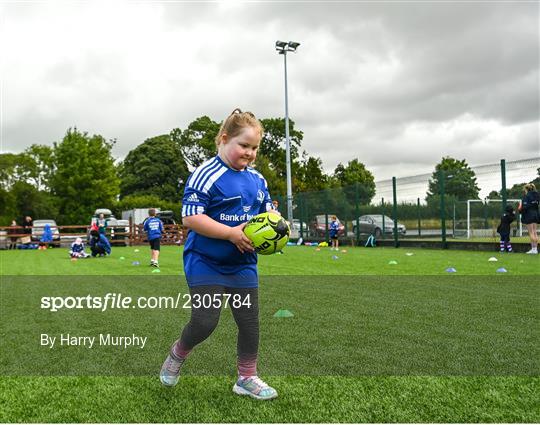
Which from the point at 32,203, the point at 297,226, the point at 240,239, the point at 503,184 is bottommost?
the point at 297,226

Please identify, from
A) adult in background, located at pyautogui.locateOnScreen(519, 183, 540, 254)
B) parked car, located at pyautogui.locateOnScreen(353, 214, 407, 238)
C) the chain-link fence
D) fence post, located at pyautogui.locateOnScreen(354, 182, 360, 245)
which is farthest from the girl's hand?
fence post, located at pyautogui.locateOnScreen(354, 182, 360, 245)

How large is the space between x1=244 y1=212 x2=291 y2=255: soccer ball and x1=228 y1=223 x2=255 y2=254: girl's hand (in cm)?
3

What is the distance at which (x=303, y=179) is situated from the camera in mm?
72938

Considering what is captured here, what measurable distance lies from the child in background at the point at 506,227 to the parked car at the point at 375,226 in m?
6.27

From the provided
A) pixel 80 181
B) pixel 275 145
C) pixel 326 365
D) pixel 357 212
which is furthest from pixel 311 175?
pixel 326 365

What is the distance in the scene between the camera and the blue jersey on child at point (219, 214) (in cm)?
389

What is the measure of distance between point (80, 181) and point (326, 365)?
2038 inches

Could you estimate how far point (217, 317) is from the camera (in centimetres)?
408

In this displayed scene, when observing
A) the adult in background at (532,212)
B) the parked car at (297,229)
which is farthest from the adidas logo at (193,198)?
the parked car at (297,229)

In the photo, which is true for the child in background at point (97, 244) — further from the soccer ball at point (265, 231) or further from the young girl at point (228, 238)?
the soccer ball at point (265, 231)

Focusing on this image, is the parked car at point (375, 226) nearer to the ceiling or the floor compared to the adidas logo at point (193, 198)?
nearer to the floor

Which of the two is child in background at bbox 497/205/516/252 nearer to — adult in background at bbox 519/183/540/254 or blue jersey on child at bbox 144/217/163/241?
adult in background at bbox 519/183/540/254

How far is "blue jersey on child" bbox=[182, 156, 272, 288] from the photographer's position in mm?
3893

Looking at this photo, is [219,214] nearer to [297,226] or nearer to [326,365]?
[326,365]
